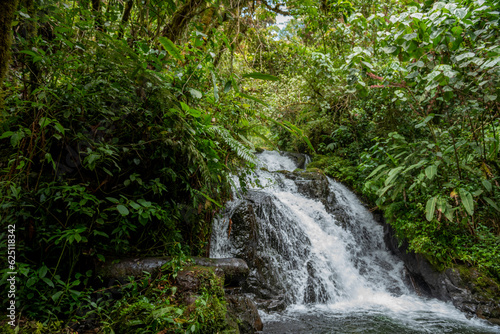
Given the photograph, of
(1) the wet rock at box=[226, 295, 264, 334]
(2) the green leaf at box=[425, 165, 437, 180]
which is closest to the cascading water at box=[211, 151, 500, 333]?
(1) the wet rock at box=[226, 295, 264, 334]

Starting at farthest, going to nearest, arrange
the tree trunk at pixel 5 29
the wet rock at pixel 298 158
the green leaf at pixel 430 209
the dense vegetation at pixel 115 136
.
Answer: the wet rock at pixel 298 158 → the green leaf at pixel 430 209 → the dense vegetation at pixel 115 136 → the tree trunk at pixel 5 29

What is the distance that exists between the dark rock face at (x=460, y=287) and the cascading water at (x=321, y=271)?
0.21 metres

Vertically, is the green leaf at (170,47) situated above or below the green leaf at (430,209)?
above

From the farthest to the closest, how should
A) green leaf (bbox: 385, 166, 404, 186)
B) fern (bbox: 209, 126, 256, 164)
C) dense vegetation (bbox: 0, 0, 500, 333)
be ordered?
green leaf (bbox: 385, 166, 404, 186)
fern (bbox: 209, 126, 256, 164)
dense vegetation (bbox: 0, 0, 500, 333)

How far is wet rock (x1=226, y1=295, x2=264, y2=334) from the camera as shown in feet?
10.1

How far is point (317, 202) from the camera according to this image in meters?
7.54

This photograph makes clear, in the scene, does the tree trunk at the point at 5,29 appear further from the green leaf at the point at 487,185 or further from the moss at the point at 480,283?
the moss at the point at 480,283

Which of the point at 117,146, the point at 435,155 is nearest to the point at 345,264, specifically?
the point at 435,155

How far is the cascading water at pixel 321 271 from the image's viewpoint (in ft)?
13.3

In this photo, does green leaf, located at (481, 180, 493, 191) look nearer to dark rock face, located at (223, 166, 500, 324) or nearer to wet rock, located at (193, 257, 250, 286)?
dark rock face, located at (223, 166, 500, 324)

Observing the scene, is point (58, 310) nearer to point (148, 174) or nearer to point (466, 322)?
point (148, 174)

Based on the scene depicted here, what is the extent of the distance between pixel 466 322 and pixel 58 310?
5603 mm

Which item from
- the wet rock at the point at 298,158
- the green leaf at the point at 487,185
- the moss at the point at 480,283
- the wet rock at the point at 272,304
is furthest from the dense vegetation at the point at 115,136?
the wet rock at the point at 298,158

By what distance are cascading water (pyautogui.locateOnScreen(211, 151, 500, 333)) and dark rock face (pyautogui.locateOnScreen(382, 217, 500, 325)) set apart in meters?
0.21
